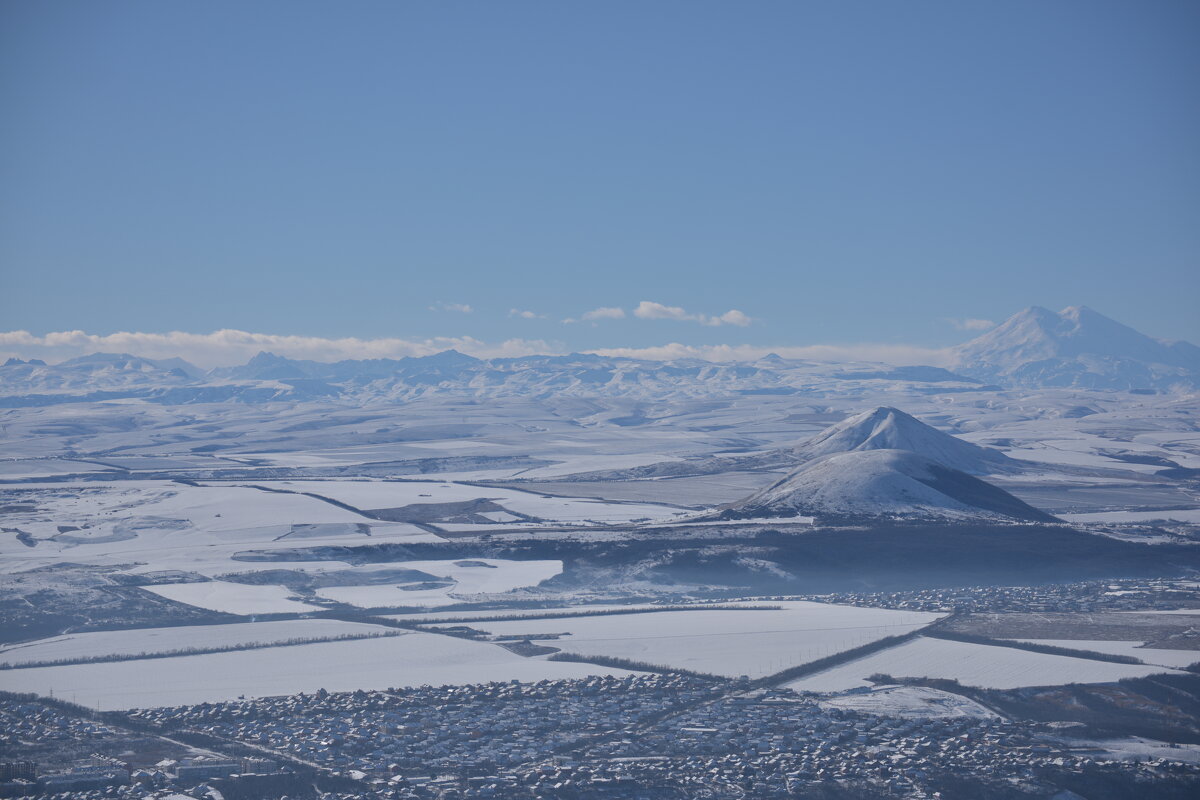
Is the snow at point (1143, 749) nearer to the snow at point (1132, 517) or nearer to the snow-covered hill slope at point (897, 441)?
the snow at point (1132, 517)

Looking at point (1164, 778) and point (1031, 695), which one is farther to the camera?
point (1031, 695)

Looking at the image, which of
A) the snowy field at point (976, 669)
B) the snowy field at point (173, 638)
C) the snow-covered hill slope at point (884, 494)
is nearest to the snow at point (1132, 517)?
the snow-covered hill slope at point (884, 494)

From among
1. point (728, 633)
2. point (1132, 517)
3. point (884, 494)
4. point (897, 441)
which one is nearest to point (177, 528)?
point (728, 633)

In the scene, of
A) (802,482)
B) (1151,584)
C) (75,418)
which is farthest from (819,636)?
(75,418)

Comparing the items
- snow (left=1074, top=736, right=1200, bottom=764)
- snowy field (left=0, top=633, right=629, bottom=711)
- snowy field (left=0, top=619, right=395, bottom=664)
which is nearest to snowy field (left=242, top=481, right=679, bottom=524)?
snowy field (left=0, top=619, right=395, bottom=664)

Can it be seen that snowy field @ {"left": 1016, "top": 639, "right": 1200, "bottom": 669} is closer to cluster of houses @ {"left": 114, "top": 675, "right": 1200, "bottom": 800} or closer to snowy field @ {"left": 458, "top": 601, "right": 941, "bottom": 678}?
snowy field @ {"left": 458, "top": 601, "right": 941, "bottom": 678}

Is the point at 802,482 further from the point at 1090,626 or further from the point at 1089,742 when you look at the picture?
the point at 1089,742
